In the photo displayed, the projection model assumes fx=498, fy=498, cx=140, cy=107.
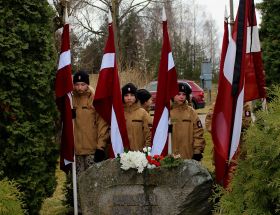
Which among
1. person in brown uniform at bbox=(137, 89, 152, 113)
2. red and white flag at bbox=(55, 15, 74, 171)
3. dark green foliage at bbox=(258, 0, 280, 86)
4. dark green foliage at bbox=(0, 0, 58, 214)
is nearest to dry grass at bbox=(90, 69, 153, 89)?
person in brown uniform at bbox=(137, 89, 152, 113)

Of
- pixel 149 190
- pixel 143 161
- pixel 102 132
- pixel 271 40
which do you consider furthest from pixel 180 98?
pixel 271 40

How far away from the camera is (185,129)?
6656mm

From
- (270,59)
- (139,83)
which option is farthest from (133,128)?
(139,83)

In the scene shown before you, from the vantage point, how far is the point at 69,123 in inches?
252

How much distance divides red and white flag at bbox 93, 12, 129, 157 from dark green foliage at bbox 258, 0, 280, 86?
2.42 metres

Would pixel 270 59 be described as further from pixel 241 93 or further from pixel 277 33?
pixel 241 93

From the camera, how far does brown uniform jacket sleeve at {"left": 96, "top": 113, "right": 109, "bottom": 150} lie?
21.3ft

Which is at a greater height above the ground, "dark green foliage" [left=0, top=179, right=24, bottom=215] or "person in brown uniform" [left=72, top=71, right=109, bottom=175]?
"person in brown uniform" [left=72, top=71, right=109, bottom=175]

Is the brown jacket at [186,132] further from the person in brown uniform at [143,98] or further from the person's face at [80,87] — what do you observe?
the person's face at [80,87]

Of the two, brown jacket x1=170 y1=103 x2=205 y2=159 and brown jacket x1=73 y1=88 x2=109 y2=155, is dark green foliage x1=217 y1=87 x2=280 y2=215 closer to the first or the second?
brown jacket x1=170 y1=103 x2=205 y2=159

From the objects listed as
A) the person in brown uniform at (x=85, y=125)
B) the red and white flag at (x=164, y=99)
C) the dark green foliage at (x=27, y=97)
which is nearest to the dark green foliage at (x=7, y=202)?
the dark green foliage at (x=27, y=97)

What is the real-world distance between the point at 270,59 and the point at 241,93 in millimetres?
2709

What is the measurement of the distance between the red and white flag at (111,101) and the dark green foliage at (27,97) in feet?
2.33

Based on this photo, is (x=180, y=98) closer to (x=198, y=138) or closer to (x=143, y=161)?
(x=198, y=138)
